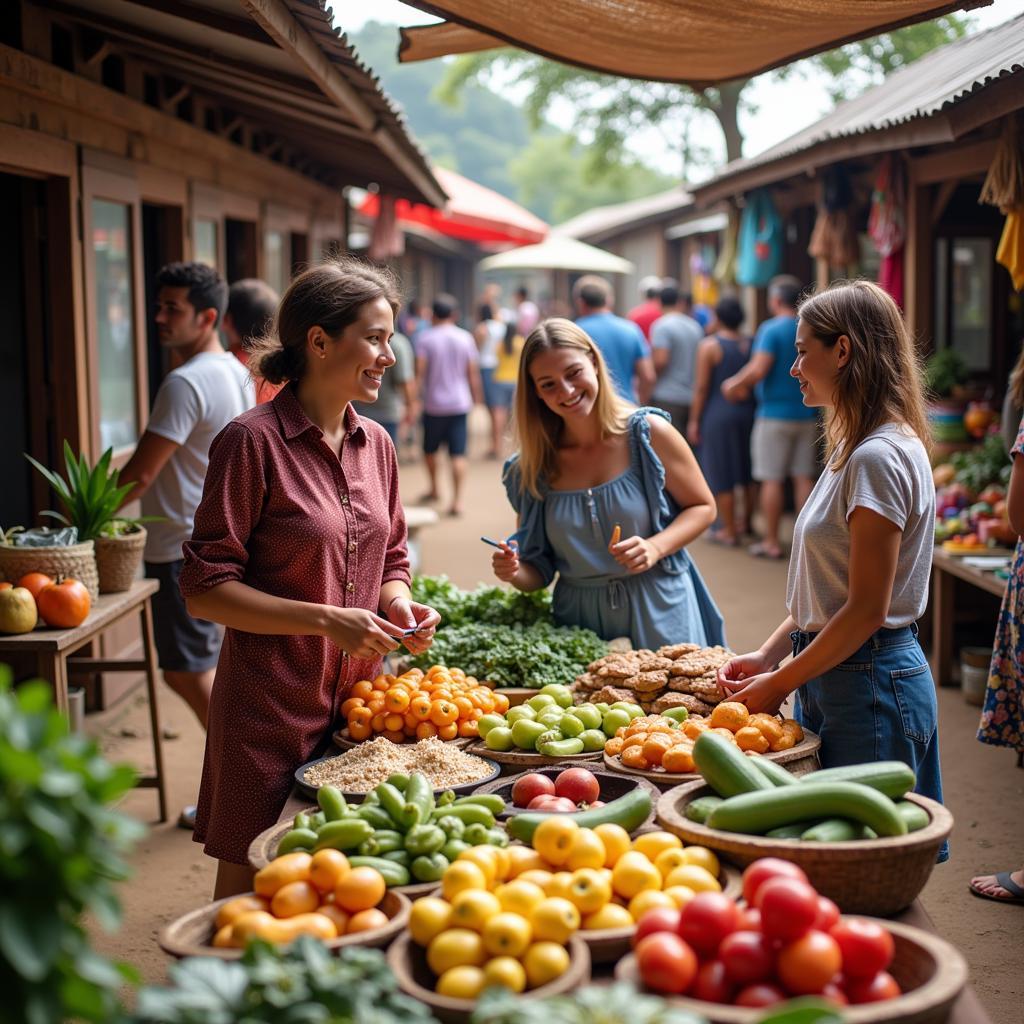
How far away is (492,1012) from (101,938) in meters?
3.28

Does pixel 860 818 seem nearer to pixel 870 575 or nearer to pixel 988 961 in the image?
pixel 870 575

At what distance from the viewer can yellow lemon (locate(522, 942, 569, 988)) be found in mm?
1905

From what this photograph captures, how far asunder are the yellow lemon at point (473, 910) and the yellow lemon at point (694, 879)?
0.36 metres

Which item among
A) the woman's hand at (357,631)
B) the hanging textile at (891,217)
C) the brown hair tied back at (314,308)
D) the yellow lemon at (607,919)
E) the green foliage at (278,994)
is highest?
the hanging textile at (891,217)

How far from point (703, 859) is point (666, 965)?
50cm

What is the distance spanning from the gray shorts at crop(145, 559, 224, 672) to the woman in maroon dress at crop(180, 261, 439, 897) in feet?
7.27

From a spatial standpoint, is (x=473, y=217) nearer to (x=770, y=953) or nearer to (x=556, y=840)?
(x=556, y=840)

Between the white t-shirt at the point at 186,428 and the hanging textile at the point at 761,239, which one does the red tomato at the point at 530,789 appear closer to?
the white t-shirt at the point at 186,428

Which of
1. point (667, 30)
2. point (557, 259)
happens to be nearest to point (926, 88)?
point (667, 30)

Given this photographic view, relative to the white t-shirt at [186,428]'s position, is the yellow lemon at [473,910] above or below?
below

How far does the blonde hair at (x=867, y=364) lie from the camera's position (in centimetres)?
309

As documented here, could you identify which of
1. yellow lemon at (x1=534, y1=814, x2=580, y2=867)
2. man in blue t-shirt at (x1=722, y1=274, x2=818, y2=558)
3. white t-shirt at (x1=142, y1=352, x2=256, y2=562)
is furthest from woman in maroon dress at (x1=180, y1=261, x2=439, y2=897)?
man in blue t-shirt at (x1=722, y1=274, x2=818, y2=558)

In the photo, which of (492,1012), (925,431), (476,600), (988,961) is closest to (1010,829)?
(988,961)

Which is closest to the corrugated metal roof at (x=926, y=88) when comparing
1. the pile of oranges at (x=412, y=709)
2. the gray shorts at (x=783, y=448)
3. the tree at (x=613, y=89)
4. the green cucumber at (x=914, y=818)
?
the gray shorts at (x=783, y=448)
